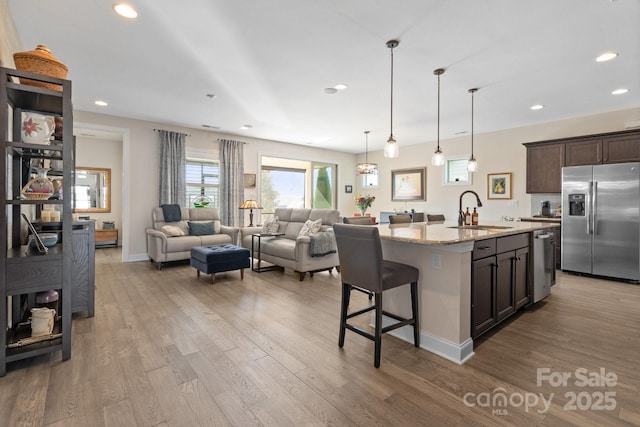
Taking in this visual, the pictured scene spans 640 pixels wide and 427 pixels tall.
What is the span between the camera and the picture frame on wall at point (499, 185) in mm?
6270

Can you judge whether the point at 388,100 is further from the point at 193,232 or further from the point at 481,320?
the point at 193,232

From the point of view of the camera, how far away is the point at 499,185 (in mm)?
6402

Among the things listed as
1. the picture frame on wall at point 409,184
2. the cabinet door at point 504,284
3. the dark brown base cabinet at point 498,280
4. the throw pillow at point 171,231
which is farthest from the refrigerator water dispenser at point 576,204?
the throw pillow at point 171,231

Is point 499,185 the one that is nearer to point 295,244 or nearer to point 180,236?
point 295,244

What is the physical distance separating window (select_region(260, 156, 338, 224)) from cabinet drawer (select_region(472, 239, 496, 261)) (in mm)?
6562

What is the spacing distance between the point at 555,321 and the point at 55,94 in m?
4.67

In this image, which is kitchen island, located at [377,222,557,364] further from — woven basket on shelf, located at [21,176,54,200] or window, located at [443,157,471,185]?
window, located at [443,157,471,185]

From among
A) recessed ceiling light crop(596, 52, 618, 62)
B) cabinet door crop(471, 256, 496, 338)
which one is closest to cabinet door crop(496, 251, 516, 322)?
cabinet door crop(471, 256, 496, 338)

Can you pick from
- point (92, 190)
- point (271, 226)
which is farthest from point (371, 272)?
point (92, 190)

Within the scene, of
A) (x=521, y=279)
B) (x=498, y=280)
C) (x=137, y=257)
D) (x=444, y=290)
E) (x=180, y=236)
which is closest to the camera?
(x=444, y=290)

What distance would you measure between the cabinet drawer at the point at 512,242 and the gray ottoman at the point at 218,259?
3344 millimetres

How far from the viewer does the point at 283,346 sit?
245cm

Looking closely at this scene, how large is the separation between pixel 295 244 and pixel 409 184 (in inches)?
179

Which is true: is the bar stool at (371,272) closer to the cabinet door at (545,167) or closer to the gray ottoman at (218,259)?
the gray ottoman at (218,259)
